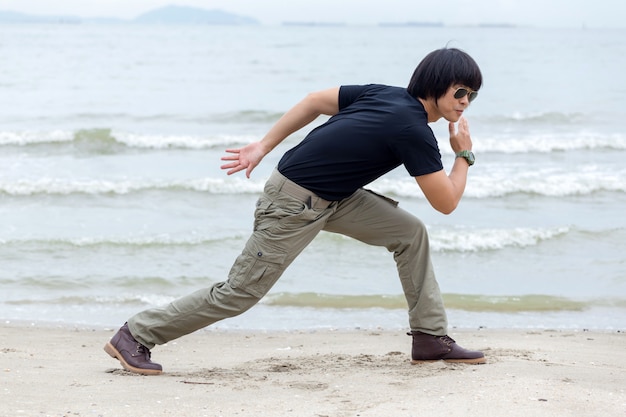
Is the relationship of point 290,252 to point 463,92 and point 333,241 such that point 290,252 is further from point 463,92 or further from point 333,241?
point 333,241

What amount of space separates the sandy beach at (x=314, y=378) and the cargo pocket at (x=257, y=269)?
1.59 ft

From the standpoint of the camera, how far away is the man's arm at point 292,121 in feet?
13.7

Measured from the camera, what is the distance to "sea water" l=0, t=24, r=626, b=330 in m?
7.16

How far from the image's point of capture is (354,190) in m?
4.10

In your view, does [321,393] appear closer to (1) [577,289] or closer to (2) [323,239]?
(1) [577,289]

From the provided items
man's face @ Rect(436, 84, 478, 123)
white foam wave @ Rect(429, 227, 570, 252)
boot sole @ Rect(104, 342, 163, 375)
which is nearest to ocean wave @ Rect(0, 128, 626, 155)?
white foam wave @ Rect(429, 227, 570, 252)

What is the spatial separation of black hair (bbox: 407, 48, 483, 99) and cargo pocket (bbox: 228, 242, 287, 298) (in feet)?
3.33

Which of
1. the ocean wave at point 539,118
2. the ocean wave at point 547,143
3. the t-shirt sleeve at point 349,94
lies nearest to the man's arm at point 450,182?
the t-shirt sleeve at point 349,94

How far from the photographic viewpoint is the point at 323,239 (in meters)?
9.08

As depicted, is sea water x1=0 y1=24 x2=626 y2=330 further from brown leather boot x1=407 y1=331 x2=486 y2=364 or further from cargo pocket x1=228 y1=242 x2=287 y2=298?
cargo pocket x1=228 y1=242 x2=287 y2=298

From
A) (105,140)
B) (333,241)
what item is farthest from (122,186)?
(105,140)

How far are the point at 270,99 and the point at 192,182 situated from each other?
12.0m

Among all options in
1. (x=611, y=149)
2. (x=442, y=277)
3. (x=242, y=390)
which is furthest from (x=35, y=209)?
(x=611, y=149)

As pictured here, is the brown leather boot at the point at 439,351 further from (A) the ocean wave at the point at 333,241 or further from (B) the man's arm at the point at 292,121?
(A) the ocean wave at the point at 333,241
